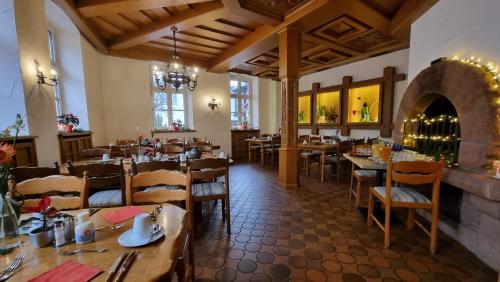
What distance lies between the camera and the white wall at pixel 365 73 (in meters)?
4.95

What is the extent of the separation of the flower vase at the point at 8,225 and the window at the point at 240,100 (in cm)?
718

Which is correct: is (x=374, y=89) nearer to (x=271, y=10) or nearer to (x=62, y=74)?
(x=271, y=10)

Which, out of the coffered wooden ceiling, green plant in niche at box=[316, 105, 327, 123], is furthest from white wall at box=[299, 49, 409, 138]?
green plant in niche at box=[316, 105, 327, 123]

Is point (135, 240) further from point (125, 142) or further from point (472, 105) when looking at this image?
point (125, 142)

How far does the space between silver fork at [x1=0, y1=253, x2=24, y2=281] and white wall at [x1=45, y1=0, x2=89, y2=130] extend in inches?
165

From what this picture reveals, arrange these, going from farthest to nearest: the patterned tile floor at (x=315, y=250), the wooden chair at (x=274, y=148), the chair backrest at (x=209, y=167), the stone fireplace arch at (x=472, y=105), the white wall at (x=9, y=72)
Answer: the wooden chair at (x=274, y=148) → the white wall at (x=9, y=72) → the chair backrest at (x=209, y=167) → the stone fireplace arch at (x=472, y=105) → the patterned tile floor at (x=315, y=250)

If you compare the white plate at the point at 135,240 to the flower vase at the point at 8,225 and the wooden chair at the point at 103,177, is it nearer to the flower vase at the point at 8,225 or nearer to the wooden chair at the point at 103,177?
the flower vase at the point at 8,225

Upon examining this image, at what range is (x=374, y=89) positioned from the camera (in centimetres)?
552

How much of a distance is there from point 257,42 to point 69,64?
11.9ft

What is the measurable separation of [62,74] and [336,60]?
251 inches

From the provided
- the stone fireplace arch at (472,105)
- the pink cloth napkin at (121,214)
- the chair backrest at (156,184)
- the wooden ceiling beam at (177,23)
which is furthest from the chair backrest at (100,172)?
the stone fireplace arch at (472,105)

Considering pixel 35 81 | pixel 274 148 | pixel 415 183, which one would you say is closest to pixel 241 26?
pixel 35 81

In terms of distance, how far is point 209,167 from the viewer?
7.61ft

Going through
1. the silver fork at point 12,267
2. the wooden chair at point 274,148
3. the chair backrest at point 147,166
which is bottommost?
the wooden chair at point 274,148
